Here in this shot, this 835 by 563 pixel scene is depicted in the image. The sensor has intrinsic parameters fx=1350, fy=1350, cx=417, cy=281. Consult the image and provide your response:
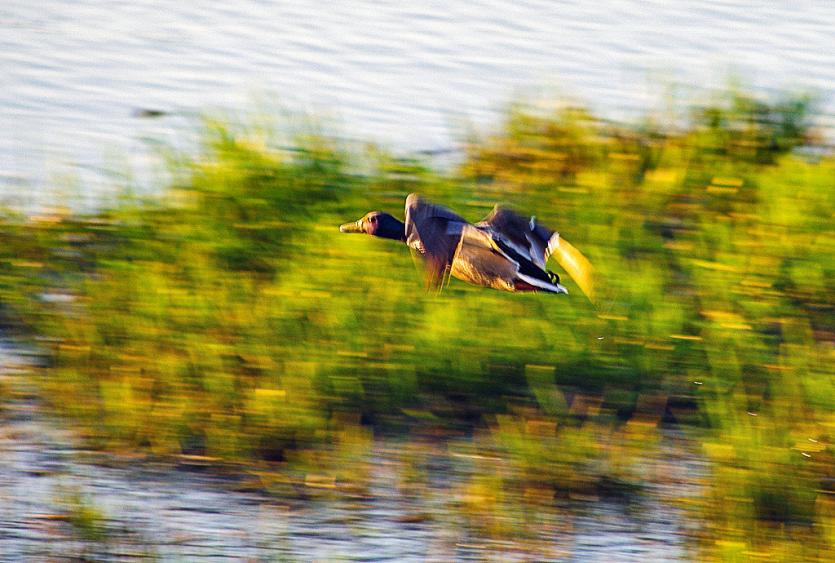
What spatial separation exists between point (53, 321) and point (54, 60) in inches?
118

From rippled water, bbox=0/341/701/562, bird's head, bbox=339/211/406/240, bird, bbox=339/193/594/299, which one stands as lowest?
rippled water, bbox=0/341/701/562

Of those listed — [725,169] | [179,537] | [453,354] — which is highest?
[725,169]

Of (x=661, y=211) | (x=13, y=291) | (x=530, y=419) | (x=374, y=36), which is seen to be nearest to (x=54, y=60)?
(x=374, y=36)

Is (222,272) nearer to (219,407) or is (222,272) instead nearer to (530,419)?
(219,407)

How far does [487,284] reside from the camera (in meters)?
2.86

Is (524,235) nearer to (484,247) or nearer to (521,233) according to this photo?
(521,233)

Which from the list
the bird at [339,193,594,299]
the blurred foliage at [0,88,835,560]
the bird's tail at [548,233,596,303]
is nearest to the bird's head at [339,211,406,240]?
the bird at [339,193,594,299]

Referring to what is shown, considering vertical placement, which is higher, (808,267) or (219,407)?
(808,267)

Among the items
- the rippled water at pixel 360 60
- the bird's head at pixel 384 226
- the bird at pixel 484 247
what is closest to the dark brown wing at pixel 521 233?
the bird at pixel 484 247

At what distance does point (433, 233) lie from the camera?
2848 millimetres

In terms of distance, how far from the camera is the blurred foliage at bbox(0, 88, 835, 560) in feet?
10.6

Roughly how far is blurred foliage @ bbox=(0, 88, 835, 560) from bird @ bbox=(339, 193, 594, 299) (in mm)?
575

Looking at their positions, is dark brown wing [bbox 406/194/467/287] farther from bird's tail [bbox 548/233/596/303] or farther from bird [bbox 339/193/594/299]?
bird's tail [bbox 548/233/596/303]

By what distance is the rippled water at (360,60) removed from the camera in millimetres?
5551
